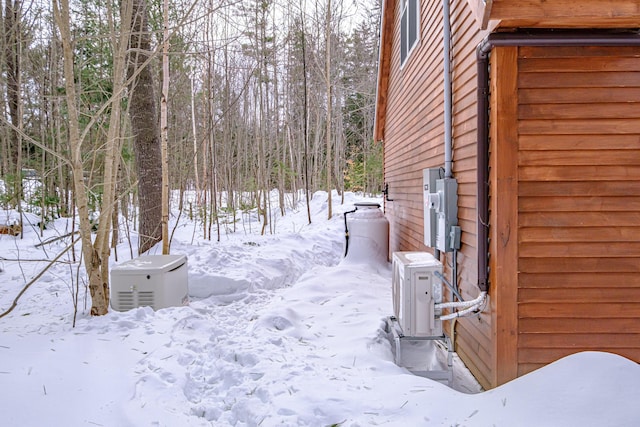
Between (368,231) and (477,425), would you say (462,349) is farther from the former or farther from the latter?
(368,231)

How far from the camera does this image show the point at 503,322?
3.07 m

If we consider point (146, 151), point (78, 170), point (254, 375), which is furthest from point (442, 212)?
point (146, 151)

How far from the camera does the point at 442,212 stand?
4141mm

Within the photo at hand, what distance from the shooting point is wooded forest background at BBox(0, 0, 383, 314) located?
426 cm

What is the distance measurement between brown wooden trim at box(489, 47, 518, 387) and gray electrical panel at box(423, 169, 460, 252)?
A: 847mm

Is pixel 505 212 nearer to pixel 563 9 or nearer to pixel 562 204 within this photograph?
pixel 562 204

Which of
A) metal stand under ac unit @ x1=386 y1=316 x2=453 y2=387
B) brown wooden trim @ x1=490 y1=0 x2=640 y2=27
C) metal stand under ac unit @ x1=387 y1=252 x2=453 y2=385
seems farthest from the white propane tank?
brown wooden trim @ x1=490 y1=0 x2=640 y2=27

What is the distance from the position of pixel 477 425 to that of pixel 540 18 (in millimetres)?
2489

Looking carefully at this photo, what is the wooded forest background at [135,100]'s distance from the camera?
426 cm

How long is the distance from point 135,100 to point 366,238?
4.91m

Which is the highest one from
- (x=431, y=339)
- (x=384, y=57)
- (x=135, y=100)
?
(x=384, y=57)

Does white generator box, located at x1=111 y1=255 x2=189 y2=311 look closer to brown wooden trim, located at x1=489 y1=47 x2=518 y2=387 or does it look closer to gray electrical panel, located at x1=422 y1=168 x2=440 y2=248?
gray electrical panel, located at x1=422 y1=168 x2=440 y2=248

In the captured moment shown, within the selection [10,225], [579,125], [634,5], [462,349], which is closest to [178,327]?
[462,349]

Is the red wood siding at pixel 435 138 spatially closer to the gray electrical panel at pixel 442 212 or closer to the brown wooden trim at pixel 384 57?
the gray electrical panel at pixel 442 212
